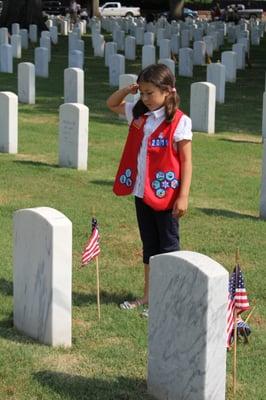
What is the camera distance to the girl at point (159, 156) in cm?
536

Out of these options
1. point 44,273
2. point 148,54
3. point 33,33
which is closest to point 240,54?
point 148,54

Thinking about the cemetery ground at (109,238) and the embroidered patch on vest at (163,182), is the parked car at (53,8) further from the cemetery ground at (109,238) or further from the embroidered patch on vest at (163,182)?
the embroidered patch on vest at (163,182)

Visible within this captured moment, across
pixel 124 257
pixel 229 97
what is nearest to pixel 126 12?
→ pixel 229 97

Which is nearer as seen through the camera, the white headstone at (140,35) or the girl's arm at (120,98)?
the girl's arm at (120,98)

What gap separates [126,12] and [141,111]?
54.7 meters

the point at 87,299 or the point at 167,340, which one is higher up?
the point at 167,340

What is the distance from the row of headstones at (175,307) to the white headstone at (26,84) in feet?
38.3

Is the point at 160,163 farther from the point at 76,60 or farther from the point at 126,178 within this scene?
the point at 76,60

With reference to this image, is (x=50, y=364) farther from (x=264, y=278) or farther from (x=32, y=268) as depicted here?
(x=264, y=278)

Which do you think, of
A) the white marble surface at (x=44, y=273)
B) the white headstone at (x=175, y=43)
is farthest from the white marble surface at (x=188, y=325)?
the white headstone at (x=175, y=43)

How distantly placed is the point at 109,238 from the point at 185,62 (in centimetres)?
1508

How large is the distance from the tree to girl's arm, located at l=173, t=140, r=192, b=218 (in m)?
29.1

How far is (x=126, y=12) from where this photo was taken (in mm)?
58844

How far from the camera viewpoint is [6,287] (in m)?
6.12
